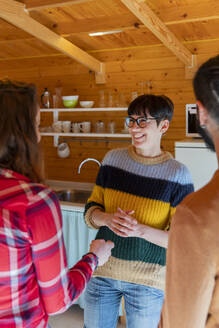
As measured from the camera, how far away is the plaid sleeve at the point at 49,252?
0.87 metres

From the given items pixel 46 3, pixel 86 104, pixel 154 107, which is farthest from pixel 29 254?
pixel 86 104

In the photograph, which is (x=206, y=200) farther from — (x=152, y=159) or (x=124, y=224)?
(x=152, y=159)

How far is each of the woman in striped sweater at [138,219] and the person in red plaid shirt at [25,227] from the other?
470mm

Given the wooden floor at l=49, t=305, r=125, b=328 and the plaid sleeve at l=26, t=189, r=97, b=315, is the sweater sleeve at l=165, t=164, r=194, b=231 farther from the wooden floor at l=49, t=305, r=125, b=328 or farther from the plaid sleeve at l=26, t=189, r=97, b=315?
the wooden floor at l=49, t=305, r=125, b=328

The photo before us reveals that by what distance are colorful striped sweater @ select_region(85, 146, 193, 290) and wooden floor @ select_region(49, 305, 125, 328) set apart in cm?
148

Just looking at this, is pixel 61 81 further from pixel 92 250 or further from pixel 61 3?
pixel 92 250

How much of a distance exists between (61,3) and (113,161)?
139 cm

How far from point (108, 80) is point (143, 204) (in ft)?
8.28

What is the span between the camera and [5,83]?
37.3 inches

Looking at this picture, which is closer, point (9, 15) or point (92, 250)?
point (92, 250)

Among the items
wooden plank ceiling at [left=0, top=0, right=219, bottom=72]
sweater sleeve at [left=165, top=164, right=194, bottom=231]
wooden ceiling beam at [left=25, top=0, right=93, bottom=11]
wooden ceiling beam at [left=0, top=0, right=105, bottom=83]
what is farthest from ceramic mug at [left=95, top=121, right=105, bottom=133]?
sweater sleeve at [left=165, top=164, right=194, bottom=231]

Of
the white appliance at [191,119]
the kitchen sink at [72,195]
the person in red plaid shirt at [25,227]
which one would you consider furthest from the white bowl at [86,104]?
the person in red plaid shirt at [25,227]

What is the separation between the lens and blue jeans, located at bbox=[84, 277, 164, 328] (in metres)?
1.38

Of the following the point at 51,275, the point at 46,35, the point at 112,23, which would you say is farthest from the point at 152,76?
the point at 51,275
